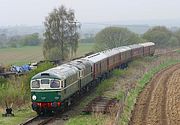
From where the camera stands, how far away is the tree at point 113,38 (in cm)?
8188

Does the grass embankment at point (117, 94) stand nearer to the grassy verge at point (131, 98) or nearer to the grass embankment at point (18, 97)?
the grassy verge at point (131, 98)

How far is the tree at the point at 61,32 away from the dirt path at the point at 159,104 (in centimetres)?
2969

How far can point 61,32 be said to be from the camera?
68.9 m

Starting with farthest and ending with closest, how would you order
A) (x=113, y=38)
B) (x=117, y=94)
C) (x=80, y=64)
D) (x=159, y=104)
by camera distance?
(x=113, y=38) < (x=117, y=94) < (x=80, y=64) < (x=159, y=104)

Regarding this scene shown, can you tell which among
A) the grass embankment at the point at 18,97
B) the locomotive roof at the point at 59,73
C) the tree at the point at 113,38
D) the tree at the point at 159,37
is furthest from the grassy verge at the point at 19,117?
the tree at the point at 159,37

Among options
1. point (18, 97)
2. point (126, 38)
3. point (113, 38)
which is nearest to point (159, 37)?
point (126, 38)

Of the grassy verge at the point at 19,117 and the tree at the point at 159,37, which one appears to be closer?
the grassy verge at the point at 19,117

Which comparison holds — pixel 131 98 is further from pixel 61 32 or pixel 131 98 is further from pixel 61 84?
pixel 61 32

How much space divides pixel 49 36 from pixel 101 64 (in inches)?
1236

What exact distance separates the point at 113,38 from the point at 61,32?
64.2 feet

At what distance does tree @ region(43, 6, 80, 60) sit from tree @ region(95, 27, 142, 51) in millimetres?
10558

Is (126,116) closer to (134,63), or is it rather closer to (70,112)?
(70,112)

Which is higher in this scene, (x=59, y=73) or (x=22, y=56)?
(x=59, y=73)

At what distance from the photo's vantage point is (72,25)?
6938 cm
